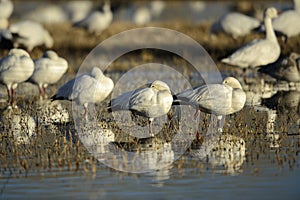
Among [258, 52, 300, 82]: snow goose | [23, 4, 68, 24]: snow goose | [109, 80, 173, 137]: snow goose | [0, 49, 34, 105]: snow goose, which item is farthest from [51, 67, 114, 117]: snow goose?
[23, 4, 68, 24]: snow goose

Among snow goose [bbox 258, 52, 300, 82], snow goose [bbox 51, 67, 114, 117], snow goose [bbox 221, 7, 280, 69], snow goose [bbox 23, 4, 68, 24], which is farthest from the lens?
snow goose [bbox 23, 4, 68, 24]

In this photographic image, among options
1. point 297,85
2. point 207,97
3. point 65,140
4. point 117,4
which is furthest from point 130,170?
point 117,4

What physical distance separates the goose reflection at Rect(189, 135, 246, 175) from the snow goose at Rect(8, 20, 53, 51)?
1234cm

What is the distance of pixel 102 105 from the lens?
1152cm

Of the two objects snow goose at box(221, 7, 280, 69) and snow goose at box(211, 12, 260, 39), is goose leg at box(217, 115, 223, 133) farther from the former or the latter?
snow goose at box(211, 12, 260, 39)

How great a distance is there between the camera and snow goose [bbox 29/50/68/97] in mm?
13109

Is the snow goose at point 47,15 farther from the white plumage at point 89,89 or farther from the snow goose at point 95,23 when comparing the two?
the white plumage at point 89,89

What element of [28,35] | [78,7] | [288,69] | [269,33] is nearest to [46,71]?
[288,69]

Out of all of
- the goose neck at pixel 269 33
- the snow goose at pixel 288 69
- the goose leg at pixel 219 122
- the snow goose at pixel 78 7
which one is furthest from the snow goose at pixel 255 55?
the snow goose at pixel 78 7

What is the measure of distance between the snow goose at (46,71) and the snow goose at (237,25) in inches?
324

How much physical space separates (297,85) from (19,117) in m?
5.79

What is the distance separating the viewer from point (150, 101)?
869 cm

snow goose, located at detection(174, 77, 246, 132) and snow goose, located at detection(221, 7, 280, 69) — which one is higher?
snow goose, located at detection(221, 7, 280, 69)

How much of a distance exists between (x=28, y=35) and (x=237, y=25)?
6110mm
